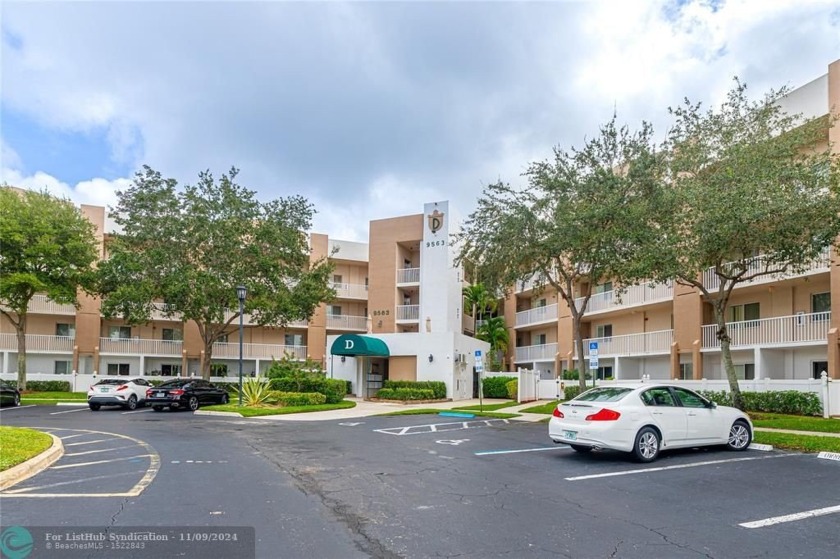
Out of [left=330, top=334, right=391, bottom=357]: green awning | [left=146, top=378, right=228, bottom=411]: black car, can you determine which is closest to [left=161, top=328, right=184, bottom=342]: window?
[left=330, top=334, right=391, bottom=357]: green awning

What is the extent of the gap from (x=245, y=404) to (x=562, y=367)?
2286 centimetres

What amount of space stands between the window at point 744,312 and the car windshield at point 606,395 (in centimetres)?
1939

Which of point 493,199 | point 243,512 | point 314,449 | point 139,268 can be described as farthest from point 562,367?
point 243,512

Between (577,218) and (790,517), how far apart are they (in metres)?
15.6

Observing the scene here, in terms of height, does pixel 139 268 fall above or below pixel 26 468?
above

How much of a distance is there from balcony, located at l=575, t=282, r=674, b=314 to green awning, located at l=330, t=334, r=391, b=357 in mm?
12615

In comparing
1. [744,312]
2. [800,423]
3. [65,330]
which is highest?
[744,312]

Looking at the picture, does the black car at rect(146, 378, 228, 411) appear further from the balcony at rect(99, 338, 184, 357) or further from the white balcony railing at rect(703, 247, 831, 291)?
the white balcony railing at rect(703, 247, 831, 291)

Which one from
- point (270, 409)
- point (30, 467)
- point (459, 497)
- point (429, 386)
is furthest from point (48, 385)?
point (459, 497)

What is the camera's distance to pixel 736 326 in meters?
28.2

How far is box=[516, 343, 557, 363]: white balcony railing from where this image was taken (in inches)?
1699

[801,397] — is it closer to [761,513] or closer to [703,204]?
[703,204]

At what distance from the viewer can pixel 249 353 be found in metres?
46.2

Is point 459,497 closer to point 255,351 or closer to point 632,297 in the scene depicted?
point 632,297
